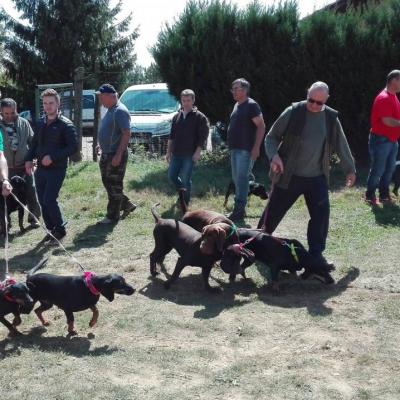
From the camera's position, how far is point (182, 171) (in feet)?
28.5

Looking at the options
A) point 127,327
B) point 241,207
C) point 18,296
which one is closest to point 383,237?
point 241,207

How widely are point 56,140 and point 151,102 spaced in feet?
30.0

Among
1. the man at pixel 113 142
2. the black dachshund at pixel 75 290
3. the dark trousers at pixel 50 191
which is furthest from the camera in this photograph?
the man at pixel 113 142

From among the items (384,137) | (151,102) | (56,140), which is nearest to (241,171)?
(384,137)

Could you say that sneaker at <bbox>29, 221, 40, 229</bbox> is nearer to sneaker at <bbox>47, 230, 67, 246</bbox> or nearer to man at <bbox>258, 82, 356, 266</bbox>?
sneaker at <bbox>47, 230, 67, 246</bbox>

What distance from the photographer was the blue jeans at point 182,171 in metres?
8.61

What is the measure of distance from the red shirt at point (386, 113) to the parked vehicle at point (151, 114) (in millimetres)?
6449

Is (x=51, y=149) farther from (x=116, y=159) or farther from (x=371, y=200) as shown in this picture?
(x=371, y=200)

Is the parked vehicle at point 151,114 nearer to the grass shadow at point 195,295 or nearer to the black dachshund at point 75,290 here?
the grass shadow at point 195,295

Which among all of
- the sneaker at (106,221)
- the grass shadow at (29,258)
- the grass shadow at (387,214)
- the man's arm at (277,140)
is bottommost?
the grass shadow at (29,258)

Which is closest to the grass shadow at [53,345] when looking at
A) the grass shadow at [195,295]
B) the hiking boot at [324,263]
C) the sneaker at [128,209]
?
the grass shadow at [195,295]

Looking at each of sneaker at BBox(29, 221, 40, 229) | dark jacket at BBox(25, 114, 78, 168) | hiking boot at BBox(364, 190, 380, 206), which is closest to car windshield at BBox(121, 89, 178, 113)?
hiking boot at BBox(364, 190, 380, 206)

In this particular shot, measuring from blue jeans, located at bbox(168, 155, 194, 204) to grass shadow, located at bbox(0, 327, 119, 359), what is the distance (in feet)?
13.7

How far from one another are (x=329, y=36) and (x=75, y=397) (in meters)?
9.47
